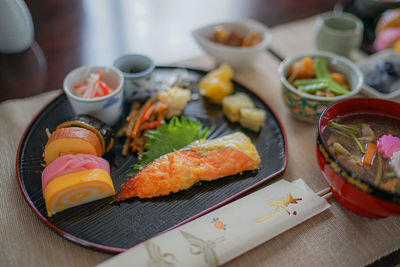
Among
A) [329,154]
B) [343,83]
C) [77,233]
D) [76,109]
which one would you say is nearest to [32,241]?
[77,233]

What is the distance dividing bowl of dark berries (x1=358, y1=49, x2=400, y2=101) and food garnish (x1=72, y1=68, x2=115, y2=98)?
148 cm

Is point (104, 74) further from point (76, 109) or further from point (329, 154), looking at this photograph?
point (329, 154)

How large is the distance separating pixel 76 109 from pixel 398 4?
246 cm

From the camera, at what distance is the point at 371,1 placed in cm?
246

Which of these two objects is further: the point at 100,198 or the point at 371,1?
the point at 371,1

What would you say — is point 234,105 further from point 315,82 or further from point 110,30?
point 110,30

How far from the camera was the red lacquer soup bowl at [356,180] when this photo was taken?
1.08 metres

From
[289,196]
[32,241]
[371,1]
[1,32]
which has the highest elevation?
[371,1]

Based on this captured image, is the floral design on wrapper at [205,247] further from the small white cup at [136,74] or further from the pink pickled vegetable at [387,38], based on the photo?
the pink pickled vegetable at [387,38]

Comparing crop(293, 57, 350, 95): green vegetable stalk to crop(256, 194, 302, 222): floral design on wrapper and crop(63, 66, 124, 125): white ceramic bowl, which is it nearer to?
crop(256, 194, 302, 222): floral design on wrapper

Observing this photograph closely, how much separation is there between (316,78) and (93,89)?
1.24 meters

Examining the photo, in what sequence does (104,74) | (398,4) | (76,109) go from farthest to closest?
(398,4), (104,74), (76,109)

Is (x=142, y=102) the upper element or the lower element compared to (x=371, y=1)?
lower

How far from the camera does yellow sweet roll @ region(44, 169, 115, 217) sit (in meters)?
1.21
